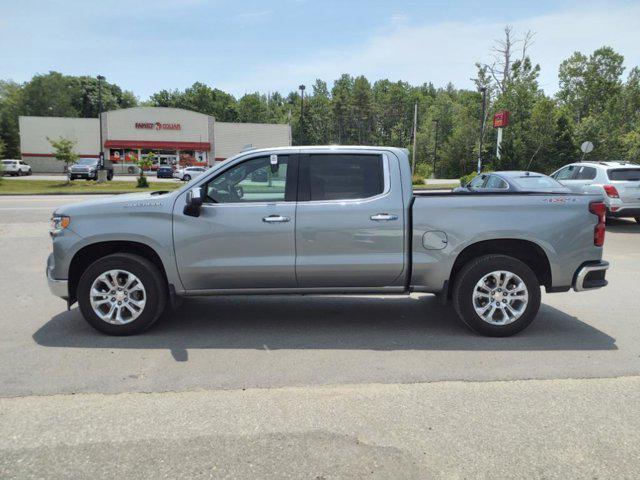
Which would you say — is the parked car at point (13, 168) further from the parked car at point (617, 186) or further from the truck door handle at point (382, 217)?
the truck door handle at point (382, 217)

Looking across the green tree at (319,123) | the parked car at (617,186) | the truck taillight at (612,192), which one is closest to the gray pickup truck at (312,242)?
the parked car at (617,186)

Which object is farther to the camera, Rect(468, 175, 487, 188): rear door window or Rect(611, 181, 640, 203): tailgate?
Rect(468, 175, 487, 188): rear door window

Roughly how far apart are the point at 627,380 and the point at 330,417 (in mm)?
2523

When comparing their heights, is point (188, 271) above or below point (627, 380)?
above

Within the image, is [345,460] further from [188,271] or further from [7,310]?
[7,310]

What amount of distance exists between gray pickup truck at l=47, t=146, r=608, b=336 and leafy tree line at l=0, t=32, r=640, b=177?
38751mm

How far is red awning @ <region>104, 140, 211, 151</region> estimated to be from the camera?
56369 mm

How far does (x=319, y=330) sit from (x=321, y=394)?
161 centimetres

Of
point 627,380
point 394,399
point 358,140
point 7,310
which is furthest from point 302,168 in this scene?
point 358,140

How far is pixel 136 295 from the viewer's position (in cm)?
529

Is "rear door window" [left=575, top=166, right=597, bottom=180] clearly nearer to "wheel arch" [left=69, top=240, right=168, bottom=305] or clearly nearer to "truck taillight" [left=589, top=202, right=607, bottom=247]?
"truck taillight" [left=589, top=202, right=607, bottom=247]

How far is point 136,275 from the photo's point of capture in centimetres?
523

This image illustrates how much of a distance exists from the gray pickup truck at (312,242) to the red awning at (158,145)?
179 ft

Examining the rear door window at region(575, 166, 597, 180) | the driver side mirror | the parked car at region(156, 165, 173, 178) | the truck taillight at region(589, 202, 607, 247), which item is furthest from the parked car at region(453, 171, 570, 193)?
the parked car at region(156, 165, 173, 178)
